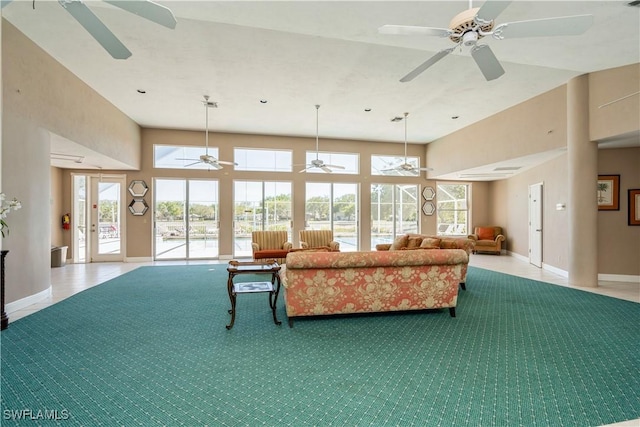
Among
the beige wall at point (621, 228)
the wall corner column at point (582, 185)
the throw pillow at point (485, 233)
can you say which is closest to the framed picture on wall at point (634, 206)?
the beige wall at point (621, 228)

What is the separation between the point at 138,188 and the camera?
28.7 ft

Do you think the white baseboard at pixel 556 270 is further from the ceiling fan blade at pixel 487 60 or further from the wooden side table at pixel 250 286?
the wooden side table at pixel 250 286

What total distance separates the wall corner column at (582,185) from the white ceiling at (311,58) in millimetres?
516

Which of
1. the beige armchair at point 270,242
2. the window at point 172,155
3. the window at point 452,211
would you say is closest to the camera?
the beige armchair at point 270,242

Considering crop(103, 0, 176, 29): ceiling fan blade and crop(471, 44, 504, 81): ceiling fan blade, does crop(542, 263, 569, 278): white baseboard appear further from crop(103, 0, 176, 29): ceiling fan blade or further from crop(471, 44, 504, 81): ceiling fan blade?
crop(103, 0, 176, 29): ceiling fan blade

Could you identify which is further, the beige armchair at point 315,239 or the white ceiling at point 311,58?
the beige armchair at point 315,239

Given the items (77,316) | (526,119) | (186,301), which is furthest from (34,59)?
(526,119)

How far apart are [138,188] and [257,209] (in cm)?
337

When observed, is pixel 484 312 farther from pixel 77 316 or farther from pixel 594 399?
pixel 77 316

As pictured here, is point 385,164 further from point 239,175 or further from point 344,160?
point 239,175

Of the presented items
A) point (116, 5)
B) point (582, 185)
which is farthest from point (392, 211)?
point (116, 5)

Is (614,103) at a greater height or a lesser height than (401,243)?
greater

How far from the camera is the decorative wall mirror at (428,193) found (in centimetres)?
1065

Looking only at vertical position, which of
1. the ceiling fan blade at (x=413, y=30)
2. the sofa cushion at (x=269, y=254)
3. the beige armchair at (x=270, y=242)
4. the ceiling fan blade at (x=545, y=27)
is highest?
the ceiling fan blade at (x=413, y=30)
